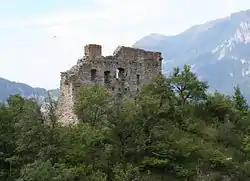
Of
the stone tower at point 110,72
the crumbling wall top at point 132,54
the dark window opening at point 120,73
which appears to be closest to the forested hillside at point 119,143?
the stone tower at point 110,72

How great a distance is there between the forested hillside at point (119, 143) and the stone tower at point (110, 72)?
177 centimetres

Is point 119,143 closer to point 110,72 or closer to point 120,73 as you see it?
point 110,72

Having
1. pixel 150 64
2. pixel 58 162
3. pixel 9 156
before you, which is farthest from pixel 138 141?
pixel 150 64

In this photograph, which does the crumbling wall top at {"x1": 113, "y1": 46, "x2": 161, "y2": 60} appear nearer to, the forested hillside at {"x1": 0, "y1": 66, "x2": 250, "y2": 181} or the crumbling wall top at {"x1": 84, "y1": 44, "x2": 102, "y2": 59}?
the crumbling wall top at {"x1": 84, "y1": 44, "x2": 102, "y2": 59}

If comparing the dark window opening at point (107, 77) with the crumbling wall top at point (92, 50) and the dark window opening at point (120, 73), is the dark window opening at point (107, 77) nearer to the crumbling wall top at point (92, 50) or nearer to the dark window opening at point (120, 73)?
the dark window opening at point (120, 73)

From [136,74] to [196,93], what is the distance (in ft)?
15.6

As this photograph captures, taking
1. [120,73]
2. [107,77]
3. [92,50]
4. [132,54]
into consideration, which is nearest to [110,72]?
[107,77]

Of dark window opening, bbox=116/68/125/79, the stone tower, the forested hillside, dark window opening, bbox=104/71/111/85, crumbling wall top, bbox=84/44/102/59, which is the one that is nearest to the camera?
the forested hillside

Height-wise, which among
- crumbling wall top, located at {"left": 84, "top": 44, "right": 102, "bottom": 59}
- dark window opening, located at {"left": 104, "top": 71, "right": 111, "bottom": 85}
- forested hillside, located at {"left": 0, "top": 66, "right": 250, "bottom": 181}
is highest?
crumbling wall top, located at {"left": 84, "top": 44, "right": 102, "bottom": 59}

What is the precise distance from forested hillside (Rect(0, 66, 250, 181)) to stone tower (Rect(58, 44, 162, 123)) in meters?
1.77

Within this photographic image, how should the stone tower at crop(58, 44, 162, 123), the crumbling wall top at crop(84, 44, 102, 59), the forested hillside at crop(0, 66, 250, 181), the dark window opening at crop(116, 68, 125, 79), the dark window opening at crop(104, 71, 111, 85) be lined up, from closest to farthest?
the forested hillside at crop(0, 66, 250, 181) → the stone tower at crop(58, 44, 162, 123) → the crumbling wall top at crop(84, 44, 102, 59) → the dark window opening at crop(104, 71, 111, 85) → the dark window opening at crop(116, 68, 125, 79)

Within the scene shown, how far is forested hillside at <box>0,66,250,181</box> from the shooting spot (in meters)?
32.9

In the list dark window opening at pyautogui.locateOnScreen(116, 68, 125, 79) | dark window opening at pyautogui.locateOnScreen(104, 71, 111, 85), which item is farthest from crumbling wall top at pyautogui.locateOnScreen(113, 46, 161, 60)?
dark window opening at pyautogui.locateOnScreen(104, 71, 111, 85)

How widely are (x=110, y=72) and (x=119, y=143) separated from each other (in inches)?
315
